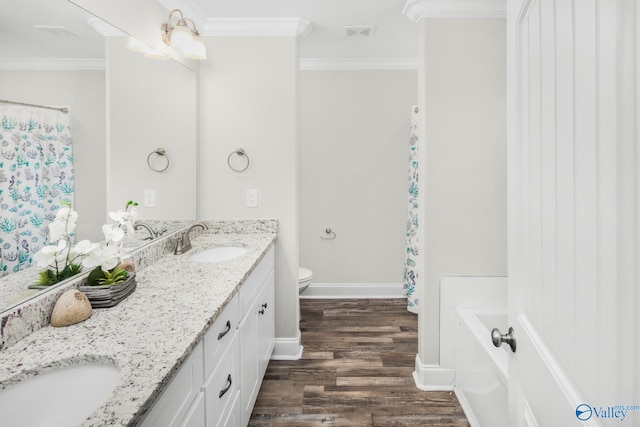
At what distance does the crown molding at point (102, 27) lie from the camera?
1.54 meters

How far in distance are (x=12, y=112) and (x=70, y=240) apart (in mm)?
467

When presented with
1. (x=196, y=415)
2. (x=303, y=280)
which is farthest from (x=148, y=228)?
(x=303, y=280)

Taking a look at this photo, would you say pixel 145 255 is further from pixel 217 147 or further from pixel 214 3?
pixel 214 3

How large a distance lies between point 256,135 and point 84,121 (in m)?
1.29

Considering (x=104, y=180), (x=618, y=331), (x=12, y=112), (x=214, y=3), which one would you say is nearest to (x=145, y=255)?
(x=104, y=180)

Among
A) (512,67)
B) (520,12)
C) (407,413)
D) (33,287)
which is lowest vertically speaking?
(407,413)

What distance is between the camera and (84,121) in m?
1.43

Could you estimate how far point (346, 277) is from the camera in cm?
385

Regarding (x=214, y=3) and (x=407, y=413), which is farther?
(x=214, y=3)

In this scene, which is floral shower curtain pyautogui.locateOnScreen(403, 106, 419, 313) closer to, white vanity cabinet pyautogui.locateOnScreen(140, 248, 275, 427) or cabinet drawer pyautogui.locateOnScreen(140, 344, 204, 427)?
white vanity cabinet pyautogui.locateOnScreen(140, 248, 275, 427)

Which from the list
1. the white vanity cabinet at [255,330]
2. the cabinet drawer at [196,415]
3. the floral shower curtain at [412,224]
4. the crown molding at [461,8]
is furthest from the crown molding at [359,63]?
the cabinet drawer at [196,415]

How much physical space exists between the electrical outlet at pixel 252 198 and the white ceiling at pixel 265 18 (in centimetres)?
118

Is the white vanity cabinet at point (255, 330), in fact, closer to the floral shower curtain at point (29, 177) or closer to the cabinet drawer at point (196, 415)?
the cabinet drawer at point (196, 415)

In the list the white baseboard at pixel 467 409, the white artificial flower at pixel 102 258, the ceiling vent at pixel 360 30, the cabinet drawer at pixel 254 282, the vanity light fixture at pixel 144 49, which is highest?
the ceiling vent at pixel 360 30
